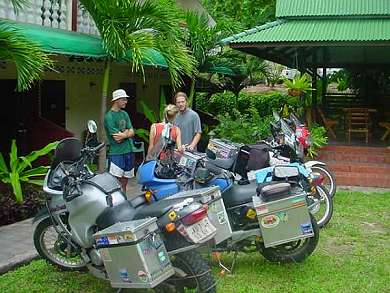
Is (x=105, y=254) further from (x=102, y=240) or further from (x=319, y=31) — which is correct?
(x=319, y=31)

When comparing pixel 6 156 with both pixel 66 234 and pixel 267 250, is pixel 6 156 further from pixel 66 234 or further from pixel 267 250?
pixel 267 250

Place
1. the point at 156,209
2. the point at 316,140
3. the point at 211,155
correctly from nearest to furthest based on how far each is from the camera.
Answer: the point at 156,209, the point at 211,155, the point at 316,140

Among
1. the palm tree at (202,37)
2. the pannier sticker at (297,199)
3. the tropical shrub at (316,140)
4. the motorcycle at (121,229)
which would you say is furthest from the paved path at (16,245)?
the palm tree at (202,37)

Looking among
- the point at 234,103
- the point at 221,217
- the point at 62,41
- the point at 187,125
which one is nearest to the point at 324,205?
the point at 187,125

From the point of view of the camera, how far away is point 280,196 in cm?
495

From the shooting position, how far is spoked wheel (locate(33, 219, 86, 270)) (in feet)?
16.6

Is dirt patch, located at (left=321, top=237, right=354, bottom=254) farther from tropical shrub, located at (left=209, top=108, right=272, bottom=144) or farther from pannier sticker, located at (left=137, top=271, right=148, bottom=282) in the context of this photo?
tropical shrub, located at (left=209, top=108, right=272, bottom=144)

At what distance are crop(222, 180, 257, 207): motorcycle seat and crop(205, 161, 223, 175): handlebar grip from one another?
377mm

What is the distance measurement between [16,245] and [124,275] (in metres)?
2.52

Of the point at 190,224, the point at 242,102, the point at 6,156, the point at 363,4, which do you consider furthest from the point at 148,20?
the point at 242,102

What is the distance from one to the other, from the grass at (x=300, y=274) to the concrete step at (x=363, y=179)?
3.66 metres

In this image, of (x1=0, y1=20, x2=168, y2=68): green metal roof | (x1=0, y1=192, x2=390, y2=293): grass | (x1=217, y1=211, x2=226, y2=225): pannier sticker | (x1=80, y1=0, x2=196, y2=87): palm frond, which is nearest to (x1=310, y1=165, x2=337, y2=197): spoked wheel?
(x1=0, y1=192, x2=390, y2=293): grass

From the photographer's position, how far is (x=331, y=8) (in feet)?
41.1

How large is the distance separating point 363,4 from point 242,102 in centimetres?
938
